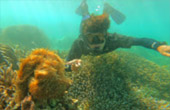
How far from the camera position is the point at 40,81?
6.82 ft

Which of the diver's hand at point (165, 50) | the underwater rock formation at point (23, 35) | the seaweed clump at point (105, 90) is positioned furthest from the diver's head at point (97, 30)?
the underwater rock formation at point (23, 35)

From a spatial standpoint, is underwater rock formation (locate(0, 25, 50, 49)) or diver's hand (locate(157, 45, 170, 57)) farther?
underwater rock formation (locate(0, 25, 50, 49))

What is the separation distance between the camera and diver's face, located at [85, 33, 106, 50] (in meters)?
4.47

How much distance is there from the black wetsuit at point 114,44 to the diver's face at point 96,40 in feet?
1.03

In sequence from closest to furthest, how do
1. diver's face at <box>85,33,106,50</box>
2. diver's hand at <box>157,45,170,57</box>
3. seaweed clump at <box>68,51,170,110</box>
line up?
1. seaweed clump at <box>68,51,170,110</box>
2. diver's hand at <box>157,45,170,57</box>
3. diver's face at <box>85,33,106,50</box>

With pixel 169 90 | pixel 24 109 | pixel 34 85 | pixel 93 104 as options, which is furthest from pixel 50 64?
pixel 169 90

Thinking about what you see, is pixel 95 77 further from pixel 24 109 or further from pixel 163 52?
pixel 163 52

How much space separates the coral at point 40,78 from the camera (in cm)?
210

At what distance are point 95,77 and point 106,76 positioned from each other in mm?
432

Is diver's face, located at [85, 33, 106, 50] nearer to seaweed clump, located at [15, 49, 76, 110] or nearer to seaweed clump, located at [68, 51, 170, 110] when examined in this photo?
seaweed clump, located at [68, 51, 170, 110]

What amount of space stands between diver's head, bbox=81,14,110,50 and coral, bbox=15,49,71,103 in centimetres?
236

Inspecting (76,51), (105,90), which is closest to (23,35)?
(76,51)

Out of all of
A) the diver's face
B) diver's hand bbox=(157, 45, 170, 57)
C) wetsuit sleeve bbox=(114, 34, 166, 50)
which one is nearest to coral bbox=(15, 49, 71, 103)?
the diver's face

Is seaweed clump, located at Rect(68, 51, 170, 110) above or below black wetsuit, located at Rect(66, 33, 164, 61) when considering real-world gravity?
below
